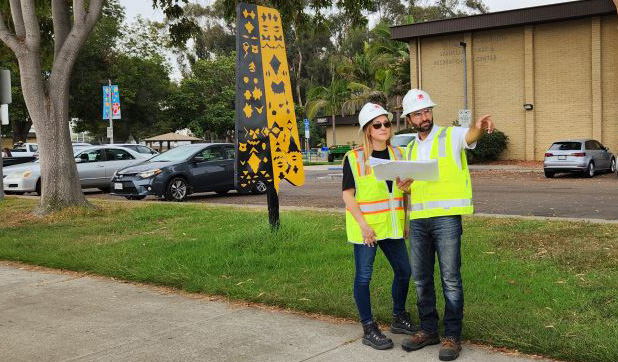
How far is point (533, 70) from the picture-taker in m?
30.2

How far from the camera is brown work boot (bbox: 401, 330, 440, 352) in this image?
14.3ft

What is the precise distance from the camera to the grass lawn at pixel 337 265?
15.2ft

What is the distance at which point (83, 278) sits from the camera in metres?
7.09

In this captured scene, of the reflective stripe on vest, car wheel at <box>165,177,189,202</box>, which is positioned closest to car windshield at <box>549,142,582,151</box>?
car wheel at <box>165,177,189,202</box>

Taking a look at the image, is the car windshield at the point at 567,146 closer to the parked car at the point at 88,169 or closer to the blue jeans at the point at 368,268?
the parked car at the point at 88,169

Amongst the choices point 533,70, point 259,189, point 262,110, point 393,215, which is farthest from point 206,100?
point 393,215

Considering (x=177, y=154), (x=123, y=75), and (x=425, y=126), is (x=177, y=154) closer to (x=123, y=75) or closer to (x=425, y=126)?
(x=425, y=126)

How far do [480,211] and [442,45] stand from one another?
74.8 ft

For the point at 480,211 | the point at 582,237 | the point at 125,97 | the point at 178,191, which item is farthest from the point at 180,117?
the point at 582,237

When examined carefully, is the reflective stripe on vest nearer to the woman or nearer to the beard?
the woman

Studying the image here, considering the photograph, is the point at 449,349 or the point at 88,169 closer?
the point at 449,349

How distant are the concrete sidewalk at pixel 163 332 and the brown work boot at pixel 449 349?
86 mm

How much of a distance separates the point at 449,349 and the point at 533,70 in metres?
28.4

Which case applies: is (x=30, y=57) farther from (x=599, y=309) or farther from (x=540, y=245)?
(x=599, y=309)
